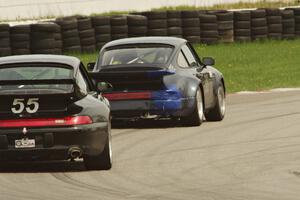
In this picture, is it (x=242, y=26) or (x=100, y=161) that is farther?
(x=242, y=26)

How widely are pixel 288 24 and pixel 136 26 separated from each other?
570 centimetres

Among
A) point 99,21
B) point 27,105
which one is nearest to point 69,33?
point 99,21

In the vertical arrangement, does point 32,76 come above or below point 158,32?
above

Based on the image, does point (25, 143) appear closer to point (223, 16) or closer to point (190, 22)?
point (190, 22)

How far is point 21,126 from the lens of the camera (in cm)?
1288

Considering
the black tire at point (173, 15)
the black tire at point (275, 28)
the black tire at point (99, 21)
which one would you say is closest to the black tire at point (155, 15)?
the black tire at point (173, 15)

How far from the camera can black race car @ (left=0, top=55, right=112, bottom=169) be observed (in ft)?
42.2

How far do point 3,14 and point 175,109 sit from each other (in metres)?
24.2

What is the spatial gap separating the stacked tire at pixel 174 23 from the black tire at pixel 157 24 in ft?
0.49

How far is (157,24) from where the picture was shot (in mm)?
35344

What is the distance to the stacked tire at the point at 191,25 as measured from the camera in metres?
35.9

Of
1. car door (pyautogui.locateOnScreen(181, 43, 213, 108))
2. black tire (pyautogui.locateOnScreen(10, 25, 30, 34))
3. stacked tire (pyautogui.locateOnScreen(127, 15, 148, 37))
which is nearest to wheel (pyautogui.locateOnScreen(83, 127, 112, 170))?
car door (pyautogui.locateOnScreen(181, 43, 213, 108))

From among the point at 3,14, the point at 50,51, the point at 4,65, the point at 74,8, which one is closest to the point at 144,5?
the point at 74,8

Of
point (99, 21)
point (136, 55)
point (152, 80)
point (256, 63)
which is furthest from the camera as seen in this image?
point (99, 21)
